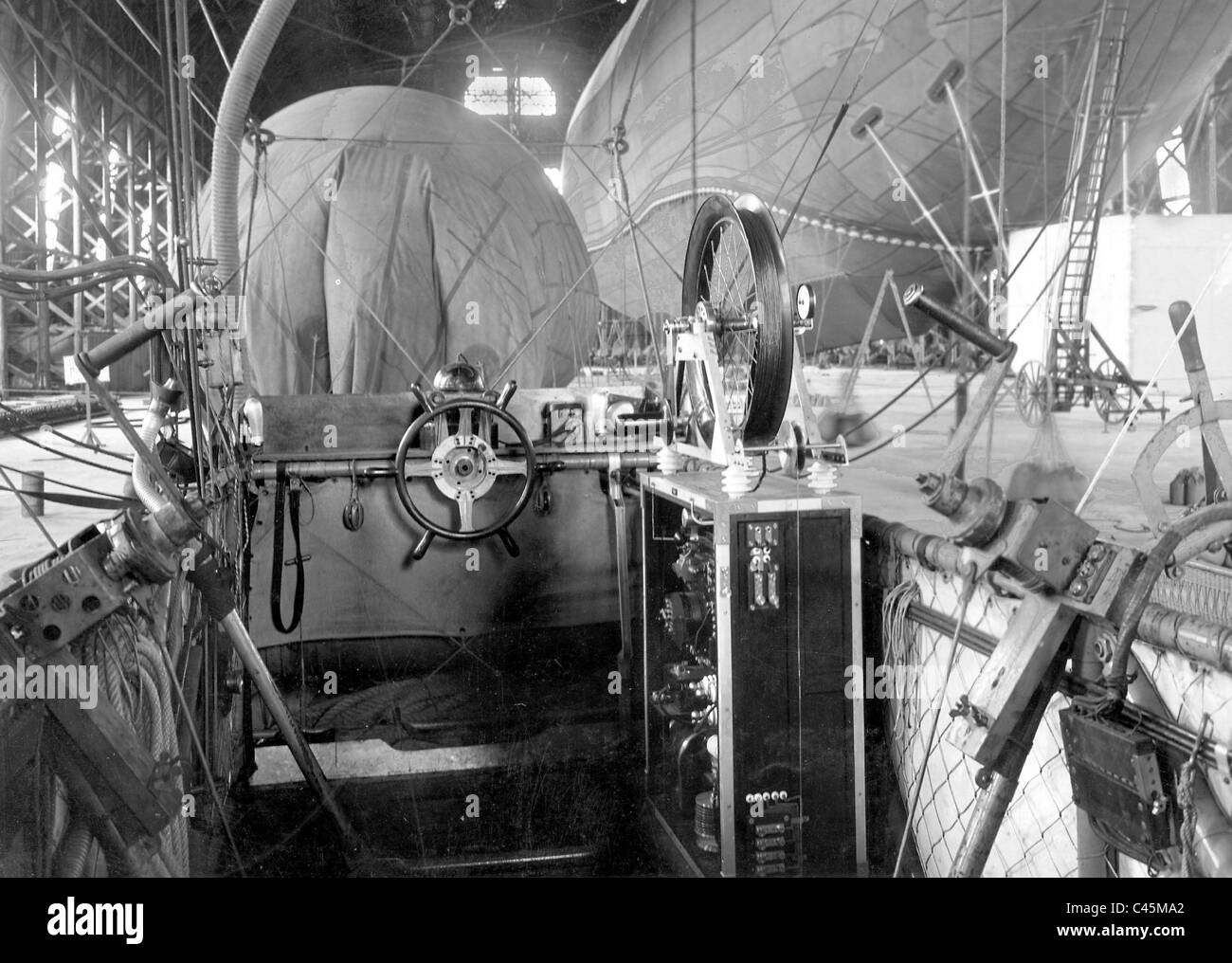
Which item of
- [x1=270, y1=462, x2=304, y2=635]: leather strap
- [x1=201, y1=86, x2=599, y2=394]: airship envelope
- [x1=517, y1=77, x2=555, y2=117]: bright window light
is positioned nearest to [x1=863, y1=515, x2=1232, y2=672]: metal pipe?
[x1=270, y1=462, x2=304, y2=635]: leather strap

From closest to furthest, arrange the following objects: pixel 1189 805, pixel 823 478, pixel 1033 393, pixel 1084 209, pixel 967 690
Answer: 1. pixel 1189 805
2. pixel 967 690
3. pixel 823 478
4. pixel 1084 209
5. pixel 1033 393

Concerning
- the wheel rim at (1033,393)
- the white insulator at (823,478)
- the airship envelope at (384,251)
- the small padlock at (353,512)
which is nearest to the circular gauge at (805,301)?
the white insulator at (823,478)

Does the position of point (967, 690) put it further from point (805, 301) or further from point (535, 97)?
point (535, 97)

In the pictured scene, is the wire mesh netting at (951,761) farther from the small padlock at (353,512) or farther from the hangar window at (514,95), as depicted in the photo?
the hangar window at (514,95)

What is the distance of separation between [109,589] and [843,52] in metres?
4.33

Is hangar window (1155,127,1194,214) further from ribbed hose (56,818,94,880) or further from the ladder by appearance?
ribbed hose (56,818,94,880)

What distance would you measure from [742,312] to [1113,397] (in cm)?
161

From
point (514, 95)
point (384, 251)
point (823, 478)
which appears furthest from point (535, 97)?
point (823, 478)

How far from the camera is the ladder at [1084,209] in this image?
3164 millimetres

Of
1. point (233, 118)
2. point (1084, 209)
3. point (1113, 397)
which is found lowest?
point (1113, 397)

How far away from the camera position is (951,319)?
1.26 metres

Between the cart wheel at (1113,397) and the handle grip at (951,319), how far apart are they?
2234mm

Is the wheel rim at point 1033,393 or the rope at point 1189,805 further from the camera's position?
the wheel rim at point 1033,393

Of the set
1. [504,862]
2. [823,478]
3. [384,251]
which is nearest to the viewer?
[823,478]
